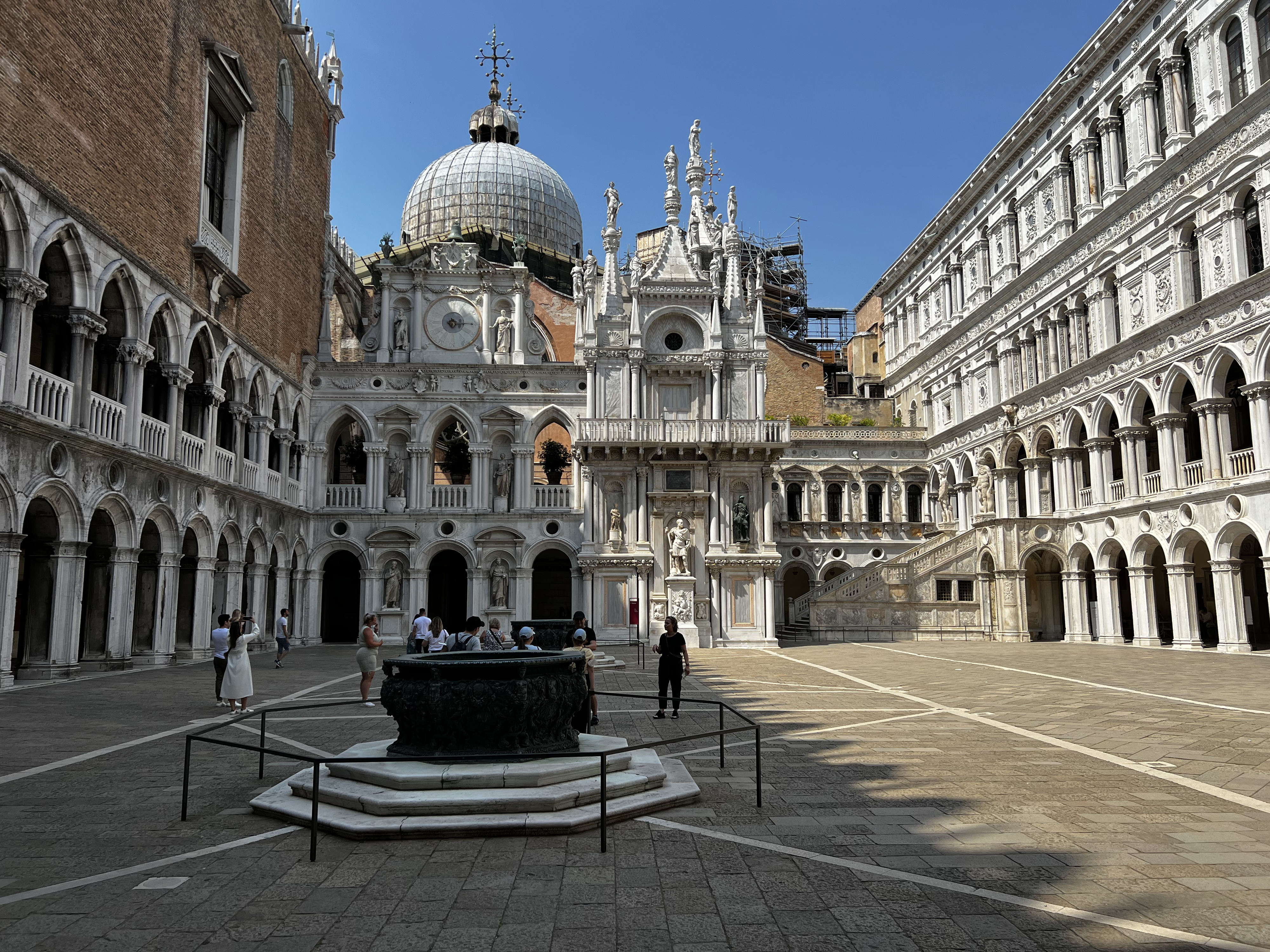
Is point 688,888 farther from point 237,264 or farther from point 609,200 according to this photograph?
point 609,200

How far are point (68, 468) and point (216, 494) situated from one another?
746cm

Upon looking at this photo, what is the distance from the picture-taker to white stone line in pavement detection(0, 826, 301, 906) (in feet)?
20.5

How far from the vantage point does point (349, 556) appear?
128 ft

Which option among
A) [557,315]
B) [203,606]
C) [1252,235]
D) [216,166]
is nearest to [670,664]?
[203,606]

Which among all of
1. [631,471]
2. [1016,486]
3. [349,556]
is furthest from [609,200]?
[1016,486]

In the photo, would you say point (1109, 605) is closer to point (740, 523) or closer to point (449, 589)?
point (740, 523)

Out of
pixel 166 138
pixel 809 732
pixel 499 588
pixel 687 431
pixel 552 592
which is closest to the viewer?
pixel 809 732

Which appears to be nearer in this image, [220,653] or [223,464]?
[220,653]

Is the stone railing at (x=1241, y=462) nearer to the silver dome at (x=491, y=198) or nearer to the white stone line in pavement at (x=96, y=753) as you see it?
the white stone line in pavement at (x=96, y=753)

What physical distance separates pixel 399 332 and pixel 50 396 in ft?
62.0

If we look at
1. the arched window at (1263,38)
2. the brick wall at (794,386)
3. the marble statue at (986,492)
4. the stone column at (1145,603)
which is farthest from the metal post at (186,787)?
the brick wall at (794,386)

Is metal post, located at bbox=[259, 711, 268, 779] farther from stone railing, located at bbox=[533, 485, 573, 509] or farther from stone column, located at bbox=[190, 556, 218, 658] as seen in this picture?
stone railing, located at bbox=[533, 485, 573, 509]

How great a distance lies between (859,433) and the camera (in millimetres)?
46562

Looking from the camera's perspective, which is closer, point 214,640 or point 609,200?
point 214,640
